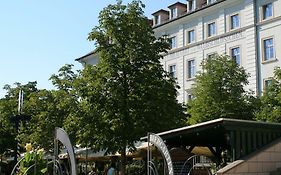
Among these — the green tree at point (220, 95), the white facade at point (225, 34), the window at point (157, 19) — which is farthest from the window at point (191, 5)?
the green tree at point (220, 95)

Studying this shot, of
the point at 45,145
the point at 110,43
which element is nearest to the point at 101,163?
the point at 45,145

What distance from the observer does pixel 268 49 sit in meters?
40.1

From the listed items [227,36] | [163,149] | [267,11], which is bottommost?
[163,149]

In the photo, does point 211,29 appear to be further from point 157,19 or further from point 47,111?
point 47,111

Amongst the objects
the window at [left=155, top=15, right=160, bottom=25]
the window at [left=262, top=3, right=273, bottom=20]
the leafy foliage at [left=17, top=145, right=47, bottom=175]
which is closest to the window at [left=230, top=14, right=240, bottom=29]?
the window at [left=262, top=3, right=273, bottom=20]

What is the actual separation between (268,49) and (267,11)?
10.8ft

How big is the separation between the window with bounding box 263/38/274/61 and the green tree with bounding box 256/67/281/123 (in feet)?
45.4

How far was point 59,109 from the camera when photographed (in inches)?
1244

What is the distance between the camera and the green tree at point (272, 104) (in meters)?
23.9

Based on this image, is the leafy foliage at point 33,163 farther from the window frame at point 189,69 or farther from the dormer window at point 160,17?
the dormer window at point 160,17

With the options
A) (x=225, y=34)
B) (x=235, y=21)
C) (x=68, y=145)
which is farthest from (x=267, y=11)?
(x=68, y=145)

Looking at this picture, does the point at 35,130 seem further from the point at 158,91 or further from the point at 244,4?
the point at 244,4

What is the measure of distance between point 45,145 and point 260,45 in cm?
2002

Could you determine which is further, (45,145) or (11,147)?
(11,147)
